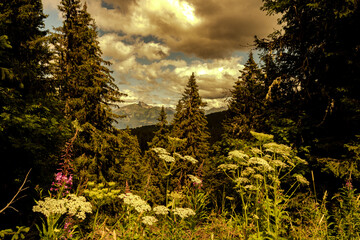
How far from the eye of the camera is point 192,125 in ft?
74.6

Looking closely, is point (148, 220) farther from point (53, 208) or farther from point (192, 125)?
point (192, 125)

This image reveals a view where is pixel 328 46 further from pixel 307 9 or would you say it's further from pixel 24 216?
pixel 24 216

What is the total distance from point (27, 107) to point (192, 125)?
16586mm

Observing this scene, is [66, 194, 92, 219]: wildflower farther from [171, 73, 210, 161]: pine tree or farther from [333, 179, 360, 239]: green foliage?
[171, 73, 210, 161]: pine tree

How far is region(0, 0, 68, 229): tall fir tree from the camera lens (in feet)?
26.5

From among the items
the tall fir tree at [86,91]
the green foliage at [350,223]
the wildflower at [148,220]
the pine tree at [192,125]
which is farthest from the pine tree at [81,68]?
the green foliage at [350,223]

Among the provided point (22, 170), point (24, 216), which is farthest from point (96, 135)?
point (24, 216)

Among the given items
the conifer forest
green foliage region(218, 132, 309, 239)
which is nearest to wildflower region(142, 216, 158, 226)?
the conifer forest

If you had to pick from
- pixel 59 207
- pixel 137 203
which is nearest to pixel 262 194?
pixel 137 203

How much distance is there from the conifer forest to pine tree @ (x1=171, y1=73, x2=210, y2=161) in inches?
413

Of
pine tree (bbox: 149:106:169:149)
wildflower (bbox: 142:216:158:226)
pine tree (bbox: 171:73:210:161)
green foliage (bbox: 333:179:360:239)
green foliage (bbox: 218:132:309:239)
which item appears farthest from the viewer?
pine tree (bbox: 149:106:169:149)

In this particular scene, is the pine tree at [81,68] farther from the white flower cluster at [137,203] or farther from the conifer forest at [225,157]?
the white flower cluster at [137,203]

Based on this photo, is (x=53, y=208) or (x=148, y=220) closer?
(x=53, y=208)

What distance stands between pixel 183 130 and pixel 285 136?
14649 mm
